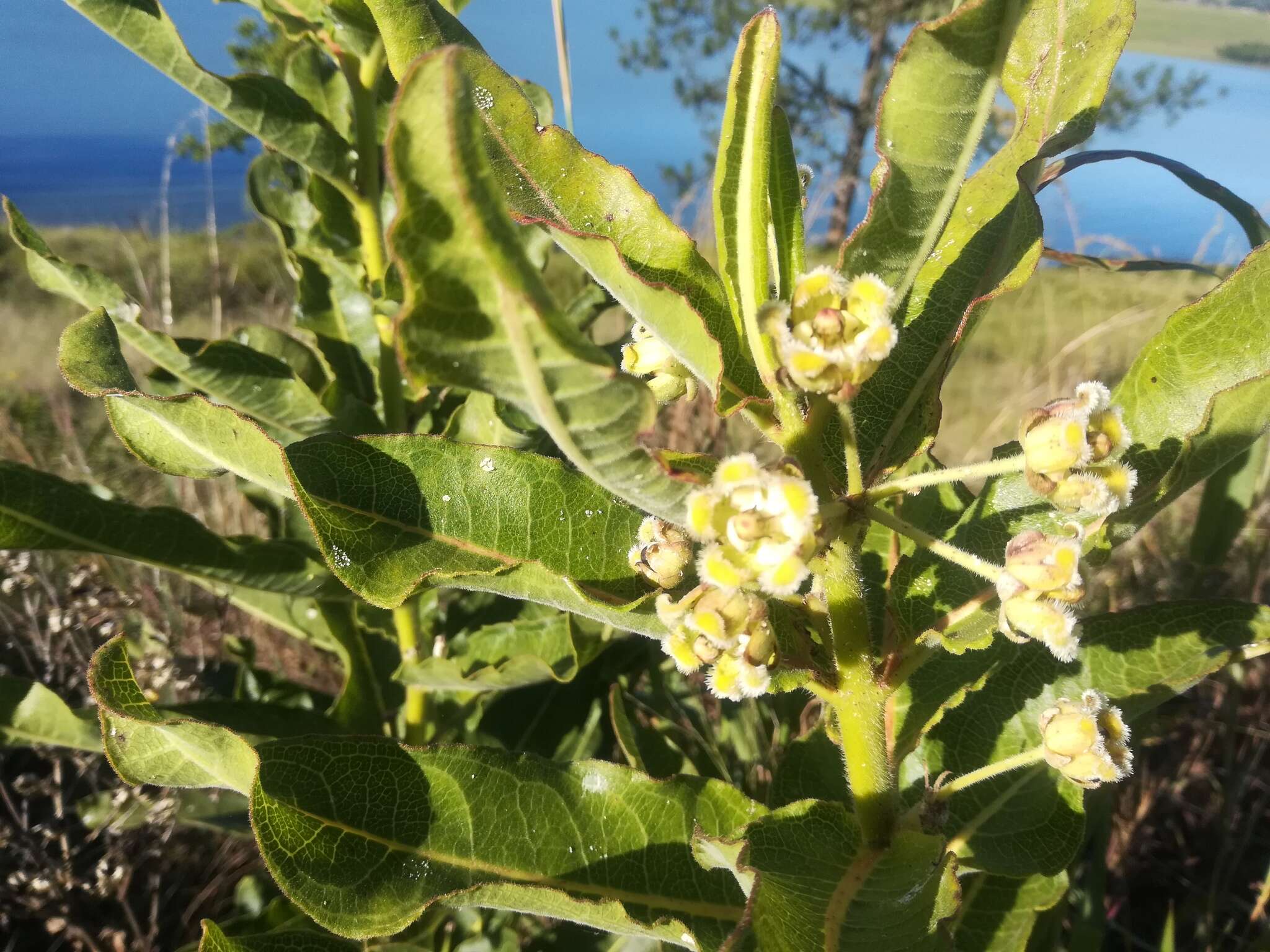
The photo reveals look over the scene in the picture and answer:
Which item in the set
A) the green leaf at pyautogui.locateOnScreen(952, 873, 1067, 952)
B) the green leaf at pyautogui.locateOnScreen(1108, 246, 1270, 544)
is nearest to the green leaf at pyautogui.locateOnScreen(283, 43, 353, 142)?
the green leaf at pyautogui.locateOnScreen(1108, 246, 1270, 544)

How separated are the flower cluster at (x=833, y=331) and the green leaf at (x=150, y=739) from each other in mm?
812

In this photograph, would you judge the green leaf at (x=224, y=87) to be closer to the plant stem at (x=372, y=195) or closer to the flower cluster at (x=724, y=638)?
the plant stem at (x=372, y=195)

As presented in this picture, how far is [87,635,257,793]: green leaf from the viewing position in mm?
1145

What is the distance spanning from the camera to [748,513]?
0.85 m

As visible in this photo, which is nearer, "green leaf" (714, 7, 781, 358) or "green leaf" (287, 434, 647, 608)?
"green leaf" (714, 7, 781, 358)

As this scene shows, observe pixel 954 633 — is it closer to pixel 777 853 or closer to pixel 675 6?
pixel 777 853

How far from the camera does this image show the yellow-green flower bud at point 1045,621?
36.0 inches

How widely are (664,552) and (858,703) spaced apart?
0.30 meters

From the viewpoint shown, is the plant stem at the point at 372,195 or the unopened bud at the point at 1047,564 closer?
the unopened bud at the point at 1047,564

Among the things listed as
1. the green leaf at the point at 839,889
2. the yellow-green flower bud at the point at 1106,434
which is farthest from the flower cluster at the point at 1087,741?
the yellow-green flower bud at the point at 1106,434

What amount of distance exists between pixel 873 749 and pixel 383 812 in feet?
2.12

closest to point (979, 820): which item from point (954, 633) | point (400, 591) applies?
point (954, 633)

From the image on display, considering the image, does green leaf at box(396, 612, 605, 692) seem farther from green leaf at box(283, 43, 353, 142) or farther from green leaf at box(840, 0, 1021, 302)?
green leaf at box(283, 43, 353, 142)

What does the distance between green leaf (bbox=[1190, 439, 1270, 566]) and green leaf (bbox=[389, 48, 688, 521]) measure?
2.04 meters
